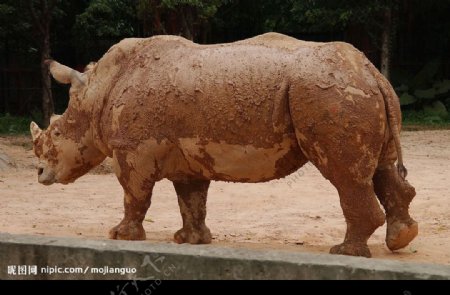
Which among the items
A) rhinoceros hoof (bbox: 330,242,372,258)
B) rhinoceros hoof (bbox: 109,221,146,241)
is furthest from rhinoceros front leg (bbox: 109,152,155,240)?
rhinoceros hoof (bbox: 330,242,372,258)

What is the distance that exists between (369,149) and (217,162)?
1228 millimetres

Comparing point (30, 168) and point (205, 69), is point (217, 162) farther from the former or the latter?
point (30, 168)

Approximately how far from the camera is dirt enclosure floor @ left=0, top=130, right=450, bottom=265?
24.3 feet

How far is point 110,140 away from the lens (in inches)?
263

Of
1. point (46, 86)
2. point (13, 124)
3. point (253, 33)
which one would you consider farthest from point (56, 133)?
point (253, 33)

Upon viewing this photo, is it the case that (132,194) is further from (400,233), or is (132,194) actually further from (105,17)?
(105,17)

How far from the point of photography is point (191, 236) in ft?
23.4

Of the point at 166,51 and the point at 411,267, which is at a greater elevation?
the point at 166,51

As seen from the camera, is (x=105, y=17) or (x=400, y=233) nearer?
(x=400, y=233)

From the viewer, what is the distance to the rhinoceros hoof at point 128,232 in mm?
6832

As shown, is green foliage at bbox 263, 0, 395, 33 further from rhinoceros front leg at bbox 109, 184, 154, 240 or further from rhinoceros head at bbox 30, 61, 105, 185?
rhinoceros front leg at bbox 109, 184, 154, 240

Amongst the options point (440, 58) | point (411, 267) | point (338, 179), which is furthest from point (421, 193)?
point (440, 58)

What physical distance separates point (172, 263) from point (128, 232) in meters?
2.62
